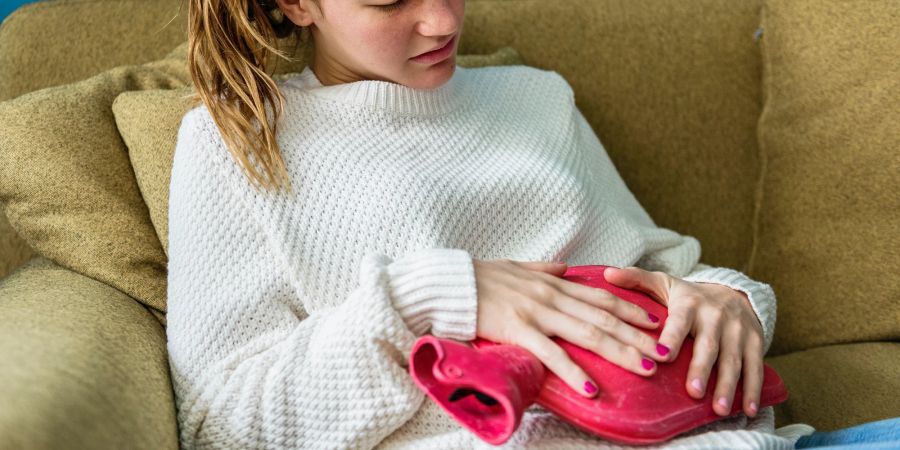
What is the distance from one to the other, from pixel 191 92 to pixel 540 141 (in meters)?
0.53

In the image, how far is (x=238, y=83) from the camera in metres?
1.21

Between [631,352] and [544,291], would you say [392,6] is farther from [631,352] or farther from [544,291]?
[631,352]

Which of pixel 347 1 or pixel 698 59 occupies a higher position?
pixel 347 1

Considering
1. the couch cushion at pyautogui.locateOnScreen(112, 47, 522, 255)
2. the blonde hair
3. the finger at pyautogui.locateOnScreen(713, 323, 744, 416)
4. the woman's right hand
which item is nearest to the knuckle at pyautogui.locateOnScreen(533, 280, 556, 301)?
the woman's right hand

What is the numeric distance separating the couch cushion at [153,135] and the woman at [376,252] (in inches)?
5.7

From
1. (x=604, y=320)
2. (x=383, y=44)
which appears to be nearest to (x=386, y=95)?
(x=383, y=44)

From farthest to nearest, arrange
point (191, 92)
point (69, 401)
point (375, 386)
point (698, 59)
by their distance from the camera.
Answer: point (698, 59) < point (191, 92) < point (375, 386) < point (69, 401)

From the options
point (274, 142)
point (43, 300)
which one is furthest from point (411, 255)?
point (43, 300)

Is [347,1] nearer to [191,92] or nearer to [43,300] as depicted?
[191,92]

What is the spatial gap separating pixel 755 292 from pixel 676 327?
22 centimetres

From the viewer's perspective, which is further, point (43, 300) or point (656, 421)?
point (43, 300)

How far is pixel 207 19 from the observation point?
1.21 m

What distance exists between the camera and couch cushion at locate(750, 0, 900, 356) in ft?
Answer: 4.90

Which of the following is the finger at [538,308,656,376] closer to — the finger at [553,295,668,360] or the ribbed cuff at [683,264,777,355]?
the finger at [553,295,668,360]
